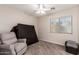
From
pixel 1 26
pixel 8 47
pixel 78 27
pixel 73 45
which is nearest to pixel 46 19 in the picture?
pixel 78 27

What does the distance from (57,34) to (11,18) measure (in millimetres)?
1961

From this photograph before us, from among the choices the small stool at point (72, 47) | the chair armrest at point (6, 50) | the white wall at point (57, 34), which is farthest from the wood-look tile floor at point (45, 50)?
the chair armrest at point (6, 50)

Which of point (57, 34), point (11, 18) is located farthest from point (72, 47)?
point (11, 18)

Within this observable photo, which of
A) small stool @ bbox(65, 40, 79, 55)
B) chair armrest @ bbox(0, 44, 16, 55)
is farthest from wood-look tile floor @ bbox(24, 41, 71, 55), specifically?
chair armrest @ bbox(0, 44, 16, 55)

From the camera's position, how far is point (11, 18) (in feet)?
9.91

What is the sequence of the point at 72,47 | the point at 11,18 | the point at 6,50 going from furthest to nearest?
the point at 11,18, the point at 72,47, the point at 6,50

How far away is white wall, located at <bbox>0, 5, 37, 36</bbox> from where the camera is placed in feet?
8.77

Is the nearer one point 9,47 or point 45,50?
point 9,47

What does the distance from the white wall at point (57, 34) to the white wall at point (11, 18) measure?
0.46 meters

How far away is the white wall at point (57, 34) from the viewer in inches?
118

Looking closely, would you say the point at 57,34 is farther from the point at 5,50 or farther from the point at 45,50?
the point at 5,50

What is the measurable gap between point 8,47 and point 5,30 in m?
1.20

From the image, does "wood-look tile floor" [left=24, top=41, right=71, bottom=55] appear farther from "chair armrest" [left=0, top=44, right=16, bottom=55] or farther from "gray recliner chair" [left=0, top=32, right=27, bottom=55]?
"chair armrest" [left=0, top=44, right=16, bottom=55]

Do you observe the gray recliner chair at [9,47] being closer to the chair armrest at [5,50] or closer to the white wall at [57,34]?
the chair armrest at [5,50]
